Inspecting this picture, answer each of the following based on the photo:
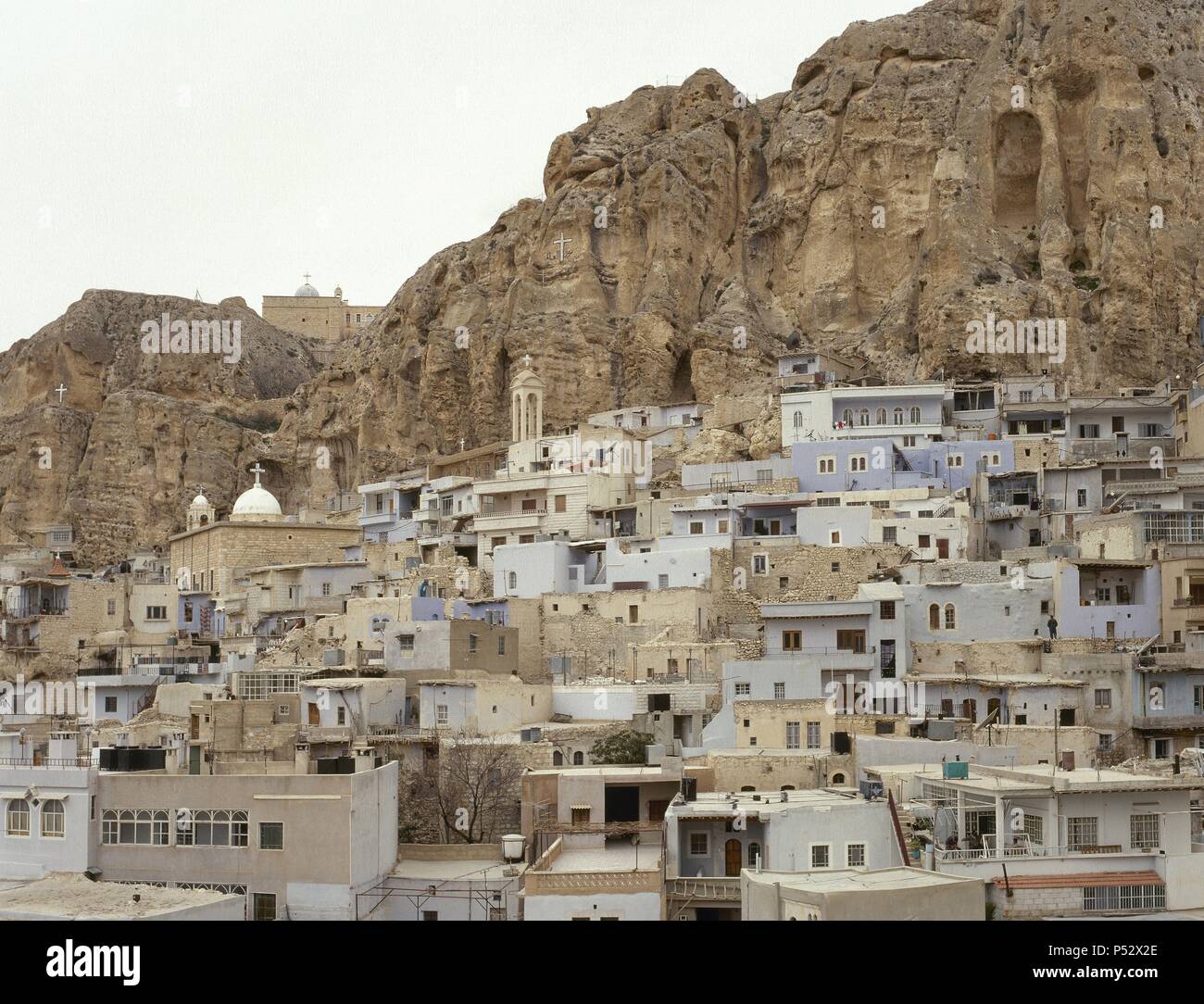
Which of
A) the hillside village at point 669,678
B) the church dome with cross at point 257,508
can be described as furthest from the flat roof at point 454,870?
the church dome with cross at point 257,508

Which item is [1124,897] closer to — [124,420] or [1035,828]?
[1035,828]

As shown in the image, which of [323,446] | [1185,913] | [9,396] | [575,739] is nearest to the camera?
[1185,913]

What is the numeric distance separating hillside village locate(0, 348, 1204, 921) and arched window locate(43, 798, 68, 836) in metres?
0.08

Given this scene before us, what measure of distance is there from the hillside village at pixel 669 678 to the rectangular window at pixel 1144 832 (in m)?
0.12

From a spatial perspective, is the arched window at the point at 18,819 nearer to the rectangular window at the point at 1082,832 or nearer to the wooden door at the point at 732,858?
the wooden door at the point at 732,858

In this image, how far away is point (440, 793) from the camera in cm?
3581

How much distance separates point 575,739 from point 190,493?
5277 cm

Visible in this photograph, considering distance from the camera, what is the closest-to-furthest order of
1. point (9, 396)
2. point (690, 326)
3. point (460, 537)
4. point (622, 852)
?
1. point (622, 852)
2. point (460, 537)
3. point (690, 326)
4. point (9, 396)

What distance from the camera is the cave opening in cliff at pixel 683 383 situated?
74.0 meters

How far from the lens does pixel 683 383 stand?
245 feet

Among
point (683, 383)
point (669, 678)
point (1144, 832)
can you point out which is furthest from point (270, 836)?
point (683, 383)

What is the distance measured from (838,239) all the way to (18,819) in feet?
177

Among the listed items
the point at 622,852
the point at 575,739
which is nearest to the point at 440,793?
the point at 575,739

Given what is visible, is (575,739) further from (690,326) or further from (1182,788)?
(690,326)
